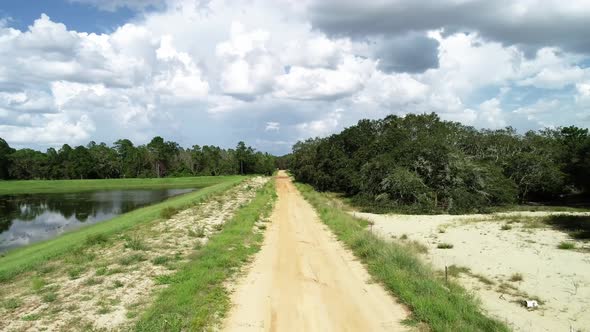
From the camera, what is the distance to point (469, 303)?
11523 millimetres

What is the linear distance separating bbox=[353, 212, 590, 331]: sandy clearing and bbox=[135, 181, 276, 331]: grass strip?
757cm

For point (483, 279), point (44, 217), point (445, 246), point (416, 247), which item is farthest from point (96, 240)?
point (44, 217)

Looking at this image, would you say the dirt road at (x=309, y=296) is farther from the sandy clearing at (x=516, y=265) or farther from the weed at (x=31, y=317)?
the weed at (x=31, y=317)

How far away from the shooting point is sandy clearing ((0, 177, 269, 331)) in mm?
10445

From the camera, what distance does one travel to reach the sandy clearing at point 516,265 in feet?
39.0

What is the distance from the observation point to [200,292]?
487 inches

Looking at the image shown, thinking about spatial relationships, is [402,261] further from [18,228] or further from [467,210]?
[18,228]

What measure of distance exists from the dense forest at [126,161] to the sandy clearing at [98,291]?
11407cm

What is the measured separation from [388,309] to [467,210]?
30.8m

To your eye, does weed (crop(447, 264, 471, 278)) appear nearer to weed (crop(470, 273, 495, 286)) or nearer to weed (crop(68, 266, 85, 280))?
weed (crop(470, 273, 495, 286))

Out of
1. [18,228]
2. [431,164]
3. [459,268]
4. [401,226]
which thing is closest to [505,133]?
[431,164]

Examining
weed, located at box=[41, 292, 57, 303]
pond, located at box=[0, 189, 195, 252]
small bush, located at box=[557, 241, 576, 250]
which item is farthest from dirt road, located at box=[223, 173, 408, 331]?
pond, located at box=[0, 189, 195, 252]

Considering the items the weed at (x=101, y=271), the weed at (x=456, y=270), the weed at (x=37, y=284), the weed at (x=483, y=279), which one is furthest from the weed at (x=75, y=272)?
the weed at (x=483, y=279)

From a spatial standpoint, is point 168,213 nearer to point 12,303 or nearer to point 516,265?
point 12,303
